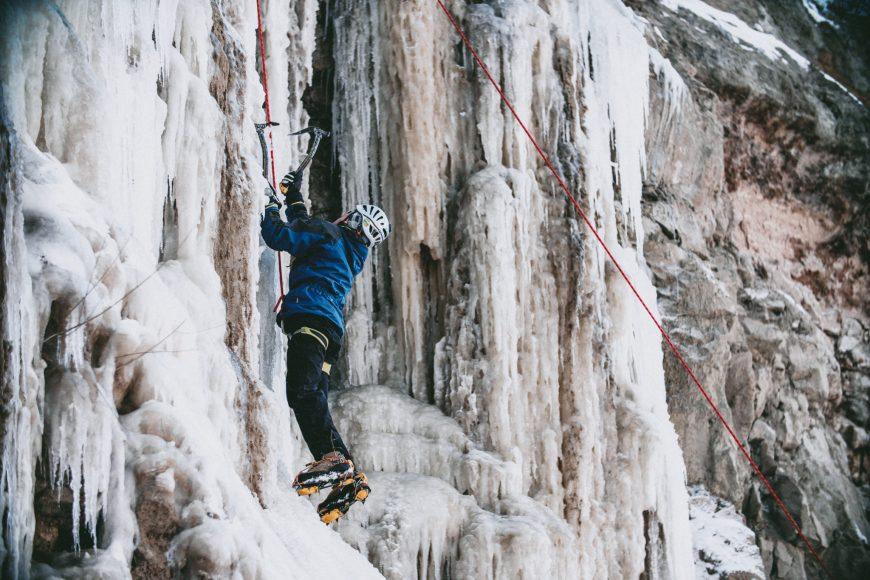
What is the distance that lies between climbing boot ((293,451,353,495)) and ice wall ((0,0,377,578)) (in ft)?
0.77

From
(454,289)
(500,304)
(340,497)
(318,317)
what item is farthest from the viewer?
(454,289)

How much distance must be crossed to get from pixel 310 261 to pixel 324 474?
1.38 meters

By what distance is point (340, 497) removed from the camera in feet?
17.1

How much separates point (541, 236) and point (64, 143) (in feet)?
20.5

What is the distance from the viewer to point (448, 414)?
8.53m

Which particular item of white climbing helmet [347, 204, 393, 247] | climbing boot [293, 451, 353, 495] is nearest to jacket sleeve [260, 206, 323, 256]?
white climbing helmet [347, 204, 393, 247]

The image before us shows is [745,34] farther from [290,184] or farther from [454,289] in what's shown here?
[290,184]

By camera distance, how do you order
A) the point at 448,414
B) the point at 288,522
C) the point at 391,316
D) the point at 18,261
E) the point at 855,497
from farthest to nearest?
the point at 855,497 → the point at 391,316 → the point at 448,414 → the point at 288,522 → the point at 18,261

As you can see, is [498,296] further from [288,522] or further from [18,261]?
[18,261]

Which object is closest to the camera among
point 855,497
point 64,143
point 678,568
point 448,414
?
point 64,143

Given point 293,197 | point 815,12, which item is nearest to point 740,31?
point 815,12

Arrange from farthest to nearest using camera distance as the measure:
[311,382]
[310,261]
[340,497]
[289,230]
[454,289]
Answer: [454,289], [310,261], [289,230], [311,382], [340,497]

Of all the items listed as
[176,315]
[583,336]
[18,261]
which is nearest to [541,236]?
[583,336]

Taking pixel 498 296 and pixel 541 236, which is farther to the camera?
pixel 541 236
